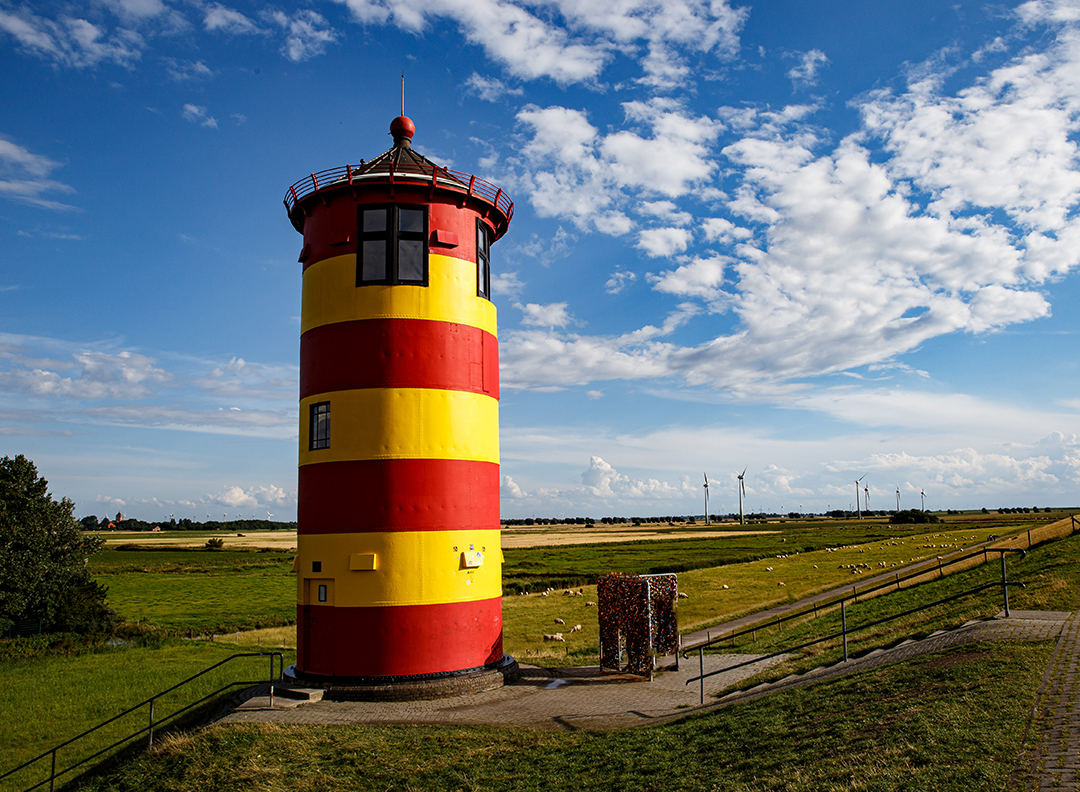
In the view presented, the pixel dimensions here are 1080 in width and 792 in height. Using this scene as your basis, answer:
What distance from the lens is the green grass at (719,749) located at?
28.6ft

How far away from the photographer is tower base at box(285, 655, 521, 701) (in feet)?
55.2

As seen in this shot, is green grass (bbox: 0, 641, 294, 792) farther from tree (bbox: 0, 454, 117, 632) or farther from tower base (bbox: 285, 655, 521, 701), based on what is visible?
tower base (bbox: 285, 655, 521, 701)

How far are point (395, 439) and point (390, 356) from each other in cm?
223

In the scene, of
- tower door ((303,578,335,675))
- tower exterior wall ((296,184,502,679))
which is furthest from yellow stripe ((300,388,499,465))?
tower door ((303,578,335,675))

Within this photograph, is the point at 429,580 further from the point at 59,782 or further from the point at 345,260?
the point at 59,782

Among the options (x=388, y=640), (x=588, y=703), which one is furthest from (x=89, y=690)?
(x=588, y=703)

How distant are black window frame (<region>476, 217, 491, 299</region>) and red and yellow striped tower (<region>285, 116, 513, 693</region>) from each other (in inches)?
6.2

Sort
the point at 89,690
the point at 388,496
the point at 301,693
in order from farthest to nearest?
1. the point at 89,690
2. the point at 388,496
3. the point at 301,693

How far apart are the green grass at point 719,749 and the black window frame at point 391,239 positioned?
11011mm

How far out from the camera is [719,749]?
11.0 m

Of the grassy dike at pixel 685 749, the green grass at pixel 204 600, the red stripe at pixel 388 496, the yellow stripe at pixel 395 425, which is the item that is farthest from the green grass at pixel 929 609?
the green grass at pixel 204 600

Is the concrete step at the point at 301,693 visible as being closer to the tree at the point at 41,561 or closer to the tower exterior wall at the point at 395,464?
the tower exterior wall at the point at 395,464

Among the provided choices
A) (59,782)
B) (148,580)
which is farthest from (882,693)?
(148,580)

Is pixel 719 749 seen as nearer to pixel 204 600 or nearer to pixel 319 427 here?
pixel 319 427
